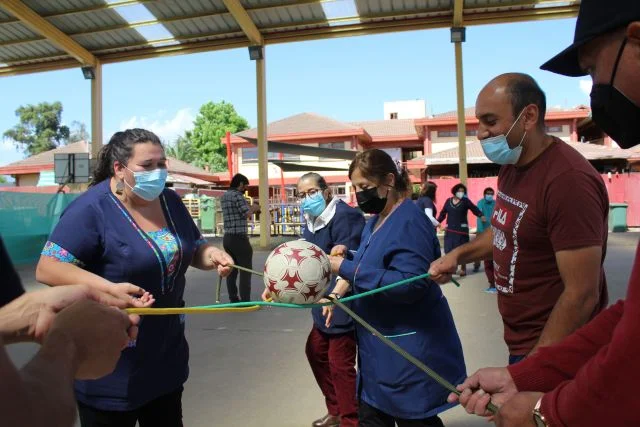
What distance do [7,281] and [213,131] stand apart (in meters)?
49.6

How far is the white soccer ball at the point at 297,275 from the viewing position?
99.4 inches

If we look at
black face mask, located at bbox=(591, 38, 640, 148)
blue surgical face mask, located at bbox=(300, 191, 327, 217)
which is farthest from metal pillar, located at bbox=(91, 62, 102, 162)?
black face mask, located at bbox=(591, 38, 640, 148)

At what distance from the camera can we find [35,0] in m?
12.5

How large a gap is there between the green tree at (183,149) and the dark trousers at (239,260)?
47.4 metres

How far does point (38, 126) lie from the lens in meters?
60.6

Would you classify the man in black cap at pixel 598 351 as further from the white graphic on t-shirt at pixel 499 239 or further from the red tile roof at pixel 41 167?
the red tile roof at pixel 41 167

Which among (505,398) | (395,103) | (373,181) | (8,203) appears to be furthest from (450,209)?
(395,103)

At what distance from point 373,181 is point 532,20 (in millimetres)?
11883

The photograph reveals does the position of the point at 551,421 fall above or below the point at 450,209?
below

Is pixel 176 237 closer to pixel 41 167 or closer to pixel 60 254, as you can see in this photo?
pixel 60 254

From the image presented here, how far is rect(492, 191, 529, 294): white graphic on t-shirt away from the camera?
7.32 feet

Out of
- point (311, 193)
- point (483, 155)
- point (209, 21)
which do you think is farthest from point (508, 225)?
point (483, 155)

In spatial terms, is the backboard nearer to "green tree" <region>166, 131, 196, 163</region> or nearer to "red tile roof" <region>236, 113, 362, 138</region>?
"red tile roof" <region>236, 113, 362, 138</region>

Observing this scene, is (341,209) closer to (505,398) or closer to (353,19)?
(505,398)
